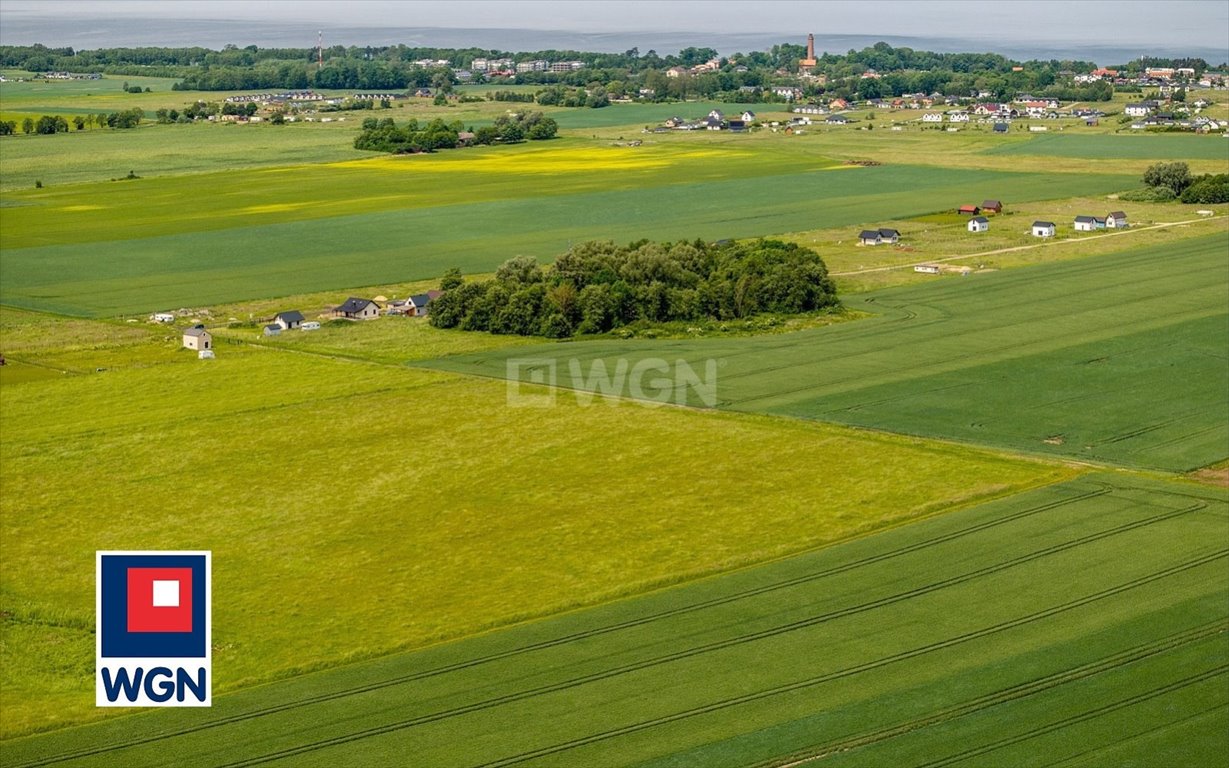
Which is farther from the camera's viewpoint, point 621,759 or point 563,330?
point 563,330

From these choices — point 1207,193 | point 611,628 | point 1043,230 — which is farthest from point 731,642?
point 1207,193

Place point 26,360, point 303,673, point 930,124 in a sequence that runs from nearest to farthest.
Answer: point 303,673 < point 26,360 < point 930,124

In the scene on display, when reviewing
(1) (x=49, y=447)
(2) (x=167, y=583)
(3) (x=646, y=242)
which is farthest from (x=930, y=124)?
(2) (x=167, y=583)

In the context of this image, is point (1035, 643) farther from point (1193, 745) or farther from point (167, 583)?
point (167, 583)

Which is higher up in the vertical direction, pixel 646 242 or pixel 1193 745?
pixel 646 242

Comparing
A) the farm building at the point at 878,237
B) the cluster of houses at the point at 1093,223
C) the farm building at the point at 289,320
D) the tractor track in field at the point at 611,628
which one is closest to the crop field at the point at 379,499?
the tractor track in field at the point at 611,628

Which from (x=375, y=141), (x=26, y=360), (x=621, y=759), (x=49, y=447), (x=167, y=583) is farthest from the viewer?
(x=375, y=141)

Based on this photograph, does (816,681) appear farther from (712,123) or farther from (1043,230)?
(712,123)
